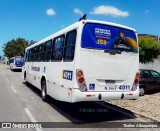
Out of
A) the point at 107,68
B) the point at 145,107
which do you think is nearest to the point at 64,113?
the point at 107,68

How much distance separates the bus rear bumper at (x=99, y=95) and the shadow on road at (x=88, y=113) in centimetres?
75

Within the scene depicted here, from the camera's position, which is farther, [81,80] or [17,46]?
[17,46]

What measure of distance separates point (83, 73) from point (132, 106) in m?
3.86

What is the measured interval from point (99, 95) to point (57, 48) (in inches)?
110

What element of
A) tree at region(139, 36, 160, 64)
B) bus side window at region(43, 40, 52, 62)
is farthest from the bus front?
tree at region(139, 36, 160, 64)

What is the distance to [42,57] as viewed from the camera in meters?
12.2

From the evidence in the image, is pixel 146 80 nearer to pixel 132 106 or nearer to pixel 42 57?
pixel 132 106

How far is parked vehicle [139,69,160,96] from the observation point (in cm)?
1366

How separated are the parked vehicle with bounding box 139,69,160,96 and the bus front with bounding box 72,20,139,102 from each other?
16.7 feet

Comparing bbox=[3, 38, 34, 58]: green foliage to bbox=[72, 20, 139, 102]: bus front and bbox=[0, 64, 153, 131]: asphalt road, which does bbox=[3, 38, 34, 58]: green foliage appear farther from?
bbox=[72, 20, 139, 102]: bus front

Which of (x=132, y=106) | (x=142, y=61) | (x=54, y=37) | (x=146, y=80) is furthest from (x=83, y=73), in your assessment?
(x=142, y=61)

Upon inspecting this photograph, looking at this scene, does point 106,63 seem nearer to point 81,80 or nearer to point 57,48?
point 81,80

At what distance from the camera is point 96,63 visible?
791 centimetres

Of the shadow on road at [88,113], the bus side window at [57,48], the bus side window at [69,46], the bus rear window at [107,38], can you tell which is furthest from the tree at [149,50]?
the bus side window at [69,46]
